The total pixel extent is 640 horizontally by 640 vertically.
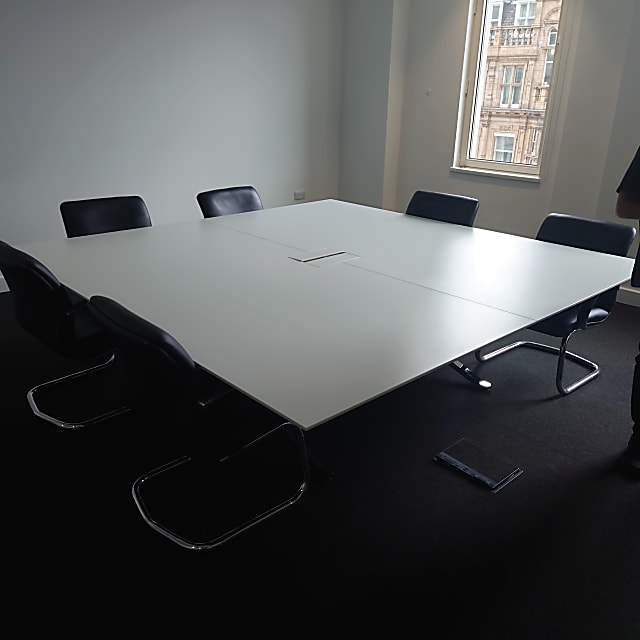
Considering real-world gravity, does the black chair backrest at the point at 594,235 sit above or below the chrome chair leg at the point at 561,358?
above

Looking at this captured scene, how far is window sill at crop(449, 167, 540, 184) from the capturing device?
16.4 feet

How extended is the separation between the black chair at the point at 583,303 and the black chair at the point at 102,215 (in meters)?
2.22

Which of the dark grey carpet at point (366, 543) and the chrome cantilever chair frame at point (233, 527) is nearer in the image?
the dark grey carpet at point (366, 543)

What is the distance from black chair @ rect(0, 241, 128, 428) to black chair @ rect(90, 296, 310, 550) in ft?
1.54

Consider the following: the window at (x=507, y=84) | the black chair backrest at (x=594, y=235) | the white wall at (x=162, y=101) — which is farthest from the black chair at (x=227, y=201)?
the window at (x=507, y=84)

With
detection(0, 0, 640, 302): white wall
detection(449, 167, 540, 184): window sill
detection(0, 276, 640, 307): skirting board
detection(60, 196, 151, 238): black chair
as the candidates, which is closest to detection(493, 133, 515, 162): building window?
detection(449, 167, 540, 184): window sill

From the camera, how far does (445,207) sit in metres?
3.81

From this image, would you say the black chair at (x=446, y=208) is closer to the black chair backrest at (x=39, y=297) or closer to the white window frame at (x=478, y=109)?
the white window frame at (x=478, y=109)

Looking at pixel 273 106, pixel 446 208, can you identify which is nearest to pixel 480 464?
pixel 446 208

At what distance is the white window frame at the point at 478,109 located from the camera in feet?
15.3

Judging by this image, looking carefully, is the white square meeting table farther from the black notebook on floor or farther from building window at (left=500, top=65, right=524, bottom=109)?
building window at (left=500, top=65, right=524, bottom=109)

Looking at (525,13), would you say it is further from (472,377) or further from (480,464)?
(480,464)

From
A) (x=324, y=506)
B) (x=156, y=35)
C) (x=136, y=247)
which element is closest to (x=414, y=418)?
(x=324, y=506)

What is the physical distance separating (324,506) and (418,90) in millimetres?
4483
